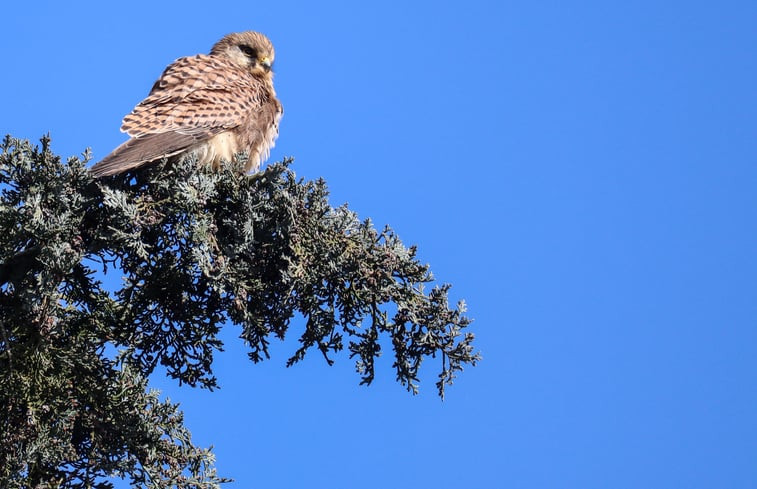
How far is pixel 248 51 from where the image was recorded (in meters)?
6.23

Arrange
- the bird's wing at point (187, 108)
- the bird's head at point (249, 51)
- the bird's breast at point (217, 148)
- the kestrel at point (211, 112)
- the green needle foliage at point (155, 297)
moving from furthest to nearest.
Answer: the bird's head at point (249, 51) < the bird's breast at point (217, 148) < the kestrel at point (211, 112) < the bird's wing at point (187, 108) < the green needle foliage at point (155, 297)

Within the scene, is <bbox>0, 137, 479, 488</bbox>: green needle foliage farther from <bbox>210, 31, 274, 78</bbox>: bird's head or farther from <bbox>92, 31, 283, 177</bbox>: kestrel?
<bbox>210, 31, 274, 78</bbox>: bird's head

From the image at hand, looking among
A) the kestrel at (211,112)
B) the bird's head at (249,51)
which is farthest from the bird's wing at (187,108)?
the bird's head at (249,51)

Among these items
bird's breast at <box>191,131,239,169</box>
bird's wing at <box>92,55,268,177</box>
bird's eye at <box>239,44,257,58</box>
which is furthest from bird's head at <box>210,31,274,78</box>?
bird's breast at <box>191,131,239,169</box>

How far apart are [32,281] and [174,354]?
23.4 inches

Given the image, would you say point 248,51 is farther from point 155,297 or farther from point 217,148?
point 155,297

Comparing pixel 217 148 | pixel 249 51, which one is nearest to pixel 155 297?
pixel 217 148

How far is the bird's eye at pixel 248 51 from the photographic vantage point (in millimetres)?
6211

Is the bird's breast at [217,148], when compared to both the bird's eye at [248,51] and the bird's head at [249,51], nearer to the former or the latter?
the bird's head at [249,51]

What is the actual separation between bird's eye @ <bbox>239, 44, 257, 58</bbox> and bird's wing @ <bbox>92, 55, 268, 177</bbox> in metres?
0.22

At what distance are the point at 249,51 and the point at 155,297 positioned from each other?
289cm

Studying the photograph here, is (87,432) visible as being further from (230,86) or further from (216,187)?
(230,86)

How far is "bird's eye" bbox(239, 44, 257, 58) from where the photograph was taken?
20.4 feet

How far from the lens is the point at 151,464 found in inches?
145
